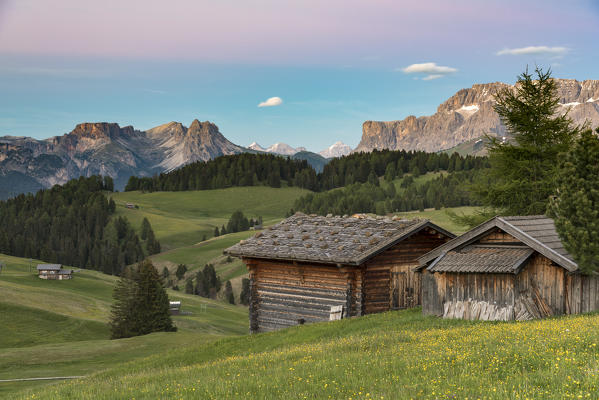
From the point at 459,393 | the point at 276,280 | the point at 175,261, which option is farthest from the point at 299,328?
the point at 175,261

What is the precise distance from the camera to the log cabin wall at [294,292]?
26.8 meters

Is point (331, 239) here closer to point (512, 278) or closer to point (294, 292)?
point (294, 292)

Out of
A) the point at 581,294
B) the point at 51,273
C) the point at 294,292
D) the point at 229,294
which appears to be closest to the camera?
the point at 581,294

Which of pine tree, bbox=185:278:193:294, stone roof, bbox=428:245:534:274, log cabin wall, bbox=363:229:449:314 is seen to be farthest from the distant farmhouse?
stone roof, bbox=428:245:534:274

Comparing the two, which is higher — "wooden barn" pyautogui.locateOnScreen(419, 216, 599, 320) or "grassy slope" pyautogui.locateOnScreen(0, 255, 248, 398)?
"wooden barn" pyautogui.locateOnScreen(419, 216, 599, 320)

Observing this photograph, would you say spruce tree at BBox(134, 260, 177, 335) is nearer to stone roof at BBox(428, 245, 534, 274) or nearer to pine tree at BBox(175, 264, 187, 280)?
stone roof at BBox(428, 245, 534, 274)

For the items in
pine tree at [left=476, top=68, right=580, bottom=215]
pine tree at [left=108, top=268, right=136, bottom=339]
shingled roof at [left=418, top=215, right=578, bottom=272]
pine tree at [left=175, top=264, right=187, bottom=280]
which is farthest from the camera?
pine tree at [left=175, top=264, right=187, bottom=280]

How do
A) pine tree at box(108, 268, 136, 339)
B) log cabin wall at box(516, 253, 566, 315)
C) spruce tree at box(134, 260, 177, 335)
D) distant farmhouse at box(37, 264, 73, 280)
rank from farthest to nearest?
distant farmhouse at box(37, 264, 73, 280)
spruce tree at box(134, 260, 177, 335)
pine tree at box(108, 268, 136, 339)
log cabin wall at box(516, 253, 566, 315)

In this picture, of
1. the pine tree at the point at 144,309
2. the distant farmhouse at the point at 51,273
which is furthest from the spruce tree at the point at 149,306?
the distant farmhouse at the point at 51,273

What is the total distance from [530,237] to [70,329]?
5847cm

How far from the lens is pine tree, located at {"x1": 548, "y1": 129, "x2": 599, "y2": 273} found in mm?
18031

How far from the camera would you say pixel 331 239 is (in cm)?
2766

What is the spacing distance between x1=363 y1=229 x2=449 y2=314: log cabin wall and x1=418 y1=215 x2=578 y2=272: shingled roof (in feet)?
14.9

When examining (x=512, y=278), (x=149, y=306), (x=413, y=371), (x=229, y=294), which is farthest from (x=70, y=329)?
(x=229, y=294)
